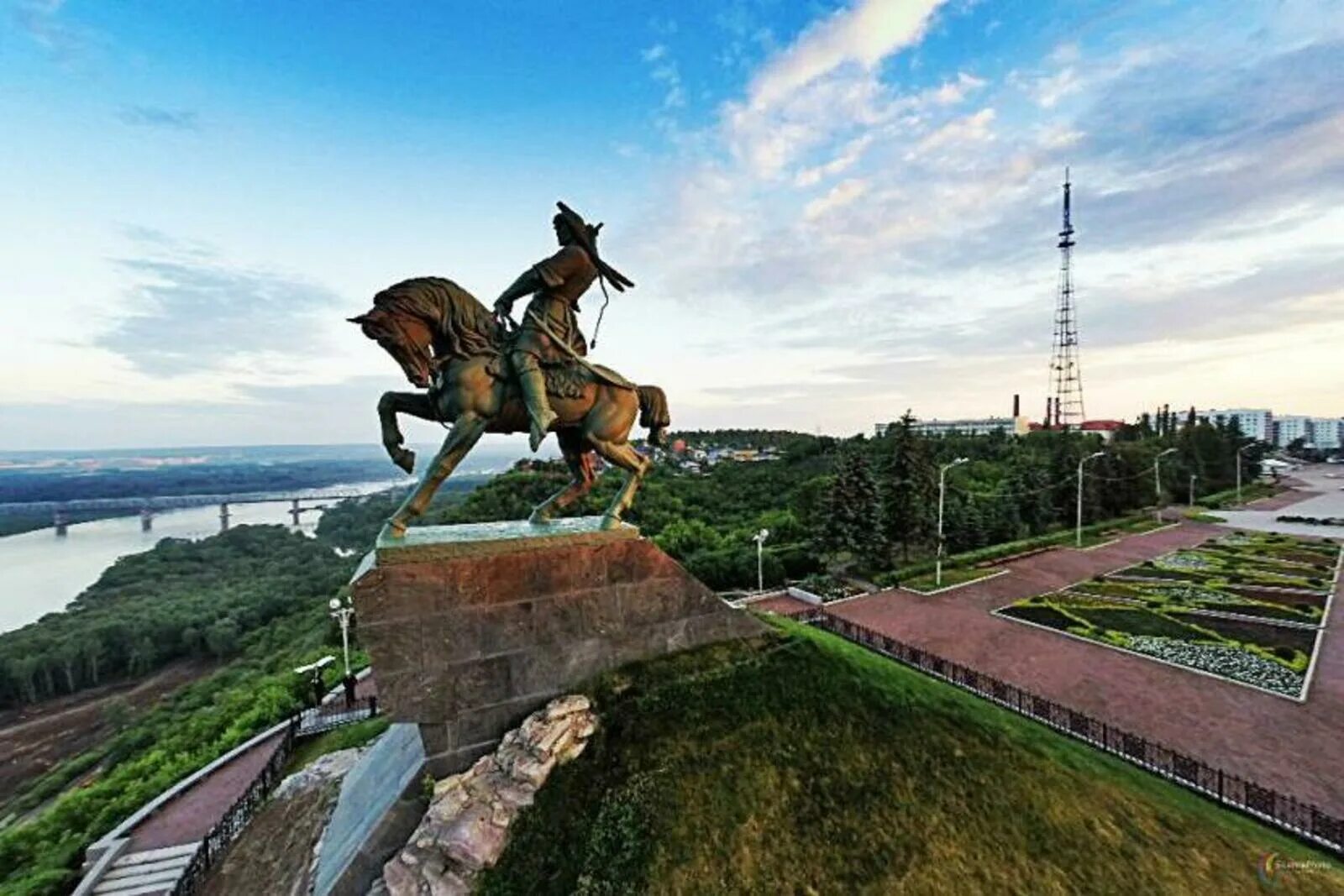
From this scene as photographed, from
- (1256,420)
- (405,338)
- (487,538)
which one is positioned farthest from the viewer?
(1256,420)

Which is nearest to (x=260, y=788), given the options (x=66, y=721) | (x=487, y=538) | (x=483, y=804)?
(x=483, y=804)

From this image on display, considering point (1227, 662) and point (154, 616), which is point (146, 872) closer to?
point (1227, 662)

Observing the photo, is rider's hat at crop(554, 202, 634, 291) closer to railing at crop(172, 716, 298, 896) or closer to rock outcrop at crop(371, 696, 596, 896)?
rock outcrop at crop(371, 696, 596, 896)

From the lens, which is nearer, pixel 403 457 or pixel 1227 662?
pixel 403 457

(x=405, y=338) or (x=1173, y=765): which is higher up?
(x=405, y=338)

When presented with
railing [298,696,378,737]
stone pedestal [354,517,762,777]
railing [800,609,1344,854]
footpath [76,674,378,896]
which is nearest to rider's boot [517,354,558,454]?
stone pedestal [354,517,762,777]

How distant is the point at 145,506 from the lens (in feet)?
317

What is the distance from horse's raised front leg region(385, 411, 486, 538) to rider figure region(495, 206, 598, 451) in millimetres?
601

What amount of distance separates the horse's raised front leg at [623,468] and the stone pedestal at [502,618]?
0.71 feet

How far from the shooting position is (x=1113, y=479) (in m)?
33.8

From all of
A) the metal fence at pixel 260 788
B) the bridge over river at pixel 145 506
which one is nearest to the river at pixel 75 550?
the bridge over river at pixel 145 506

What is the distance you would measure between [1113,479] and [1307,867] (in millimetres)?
34469

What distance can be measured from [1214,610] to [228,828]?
77.0ft

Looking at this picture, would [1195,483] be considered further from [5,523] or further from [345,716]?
[5,523]
